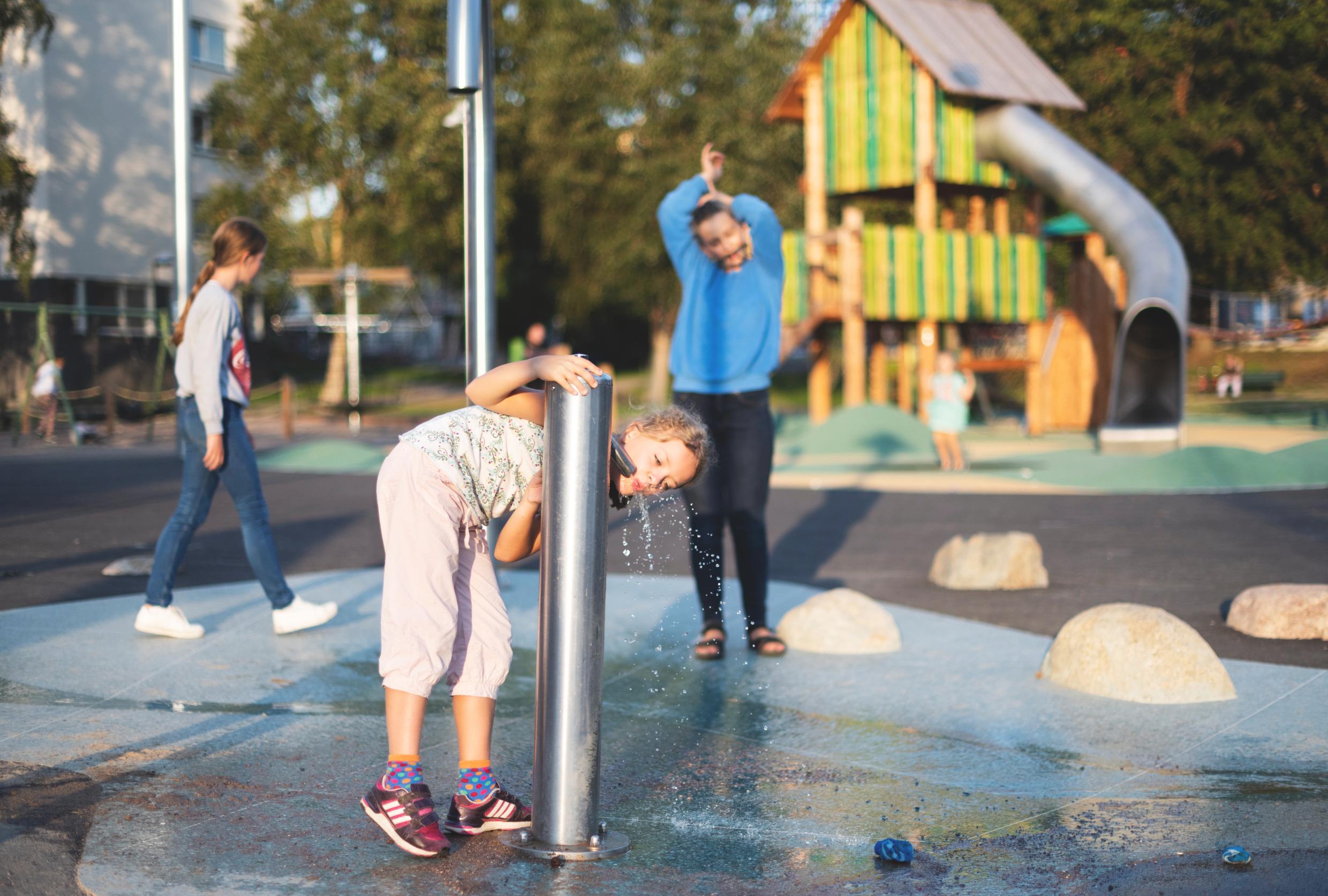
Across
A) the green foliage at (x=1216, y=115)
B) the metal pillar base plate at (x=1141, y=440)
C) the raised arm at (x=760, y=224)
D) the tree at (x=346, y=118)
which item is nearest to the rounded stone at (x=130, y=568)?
the raised arm at (x=760, y=224)

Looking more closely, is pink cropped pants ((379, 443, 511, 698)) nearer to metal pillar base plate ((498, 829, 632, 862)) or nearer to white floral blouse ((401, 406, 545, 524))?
white floral blouse ((401, 406, 545, 524))

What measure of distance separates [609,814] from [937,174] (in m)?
19.2

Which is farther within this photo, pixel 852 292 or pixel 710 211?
pixel 852 292

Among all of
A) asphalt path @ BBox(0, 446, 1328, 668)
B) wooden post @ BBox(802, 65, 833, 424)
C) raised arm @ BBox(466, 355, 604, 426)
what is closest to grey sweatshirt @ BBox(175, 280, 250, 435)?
asphalt path @ BBox(0, 446, 1328, 668)

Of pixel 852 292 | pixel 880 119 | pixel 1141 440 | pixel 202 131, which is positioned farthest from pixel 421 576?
pixel 202 131

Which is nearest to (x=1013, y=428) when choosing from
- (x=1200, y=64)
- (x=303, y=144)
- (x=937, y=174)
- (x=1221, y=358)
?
(x=937, y=174)

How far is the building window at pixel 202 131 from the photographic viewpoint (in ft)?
118

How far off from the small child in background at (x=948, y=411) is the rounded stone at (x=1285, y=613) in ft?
33.2

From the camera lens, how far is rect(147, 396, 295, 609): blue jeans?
575cm

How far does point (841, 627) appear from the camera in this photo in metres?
5.81

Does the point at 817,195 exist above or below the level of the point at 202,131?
below

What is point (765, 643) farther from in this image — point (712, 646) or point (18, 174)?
point (18, 174)

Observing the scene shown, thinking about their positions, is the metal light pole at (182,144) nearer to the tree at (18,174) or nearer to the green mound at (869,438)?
the green mound at (869,438)

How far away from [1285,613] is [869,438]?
13492mm
